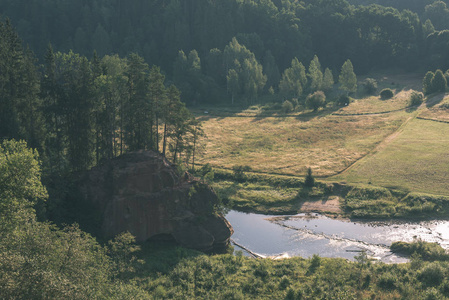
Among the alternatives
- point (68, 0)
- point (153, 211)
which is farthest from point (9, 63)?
point (68, 0)

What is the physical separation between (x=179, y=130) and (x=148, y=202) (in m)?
20.7

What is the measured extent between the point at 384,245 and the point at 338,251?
724cm

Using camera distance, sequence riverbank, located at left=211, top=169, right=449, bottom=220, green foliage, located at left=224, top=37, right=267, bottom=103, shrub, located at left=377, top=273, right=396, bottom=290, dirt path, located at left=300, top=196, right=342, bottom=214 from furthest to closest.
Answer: green foliage, located at left=224, top=37, right=267, bottom=103, dirt path, located at left=300, top=196, right=342, bottom=214, riverbank, located at left=211, top=169, right=449, bottom=220, shrub, located at left=377, top=273, right=396, bottom=290

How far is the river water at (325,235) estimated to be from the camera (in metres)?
66.2

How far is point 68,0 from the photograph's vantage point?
19638 centimetres

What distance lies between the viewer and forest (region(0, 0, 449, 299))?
127 ft

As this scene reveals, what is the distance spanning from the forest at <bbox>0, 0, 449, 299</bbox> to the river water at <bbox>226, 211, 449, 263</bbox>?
3276 millimetres

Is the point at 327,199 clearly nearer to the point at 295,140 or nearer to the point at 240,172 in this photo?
the point at 240,172

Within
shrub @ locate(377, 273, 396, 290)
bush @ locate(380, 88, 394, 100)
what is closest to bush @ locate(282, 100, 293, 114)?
bush @ locate(380, 88, 394, 100)

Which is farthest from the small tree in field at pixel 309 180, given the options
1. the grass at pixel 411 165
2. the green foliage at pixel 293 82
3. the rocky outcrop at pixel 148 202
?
the green foliage at pixel 293 82

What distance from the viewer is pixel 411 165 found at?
93.5 meters

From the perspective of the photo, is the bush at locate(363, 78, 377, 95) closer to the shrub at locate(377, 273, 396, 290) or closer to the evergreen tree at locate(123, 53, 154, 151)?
the evergreen tree at locate(123, 53, 154, 151)

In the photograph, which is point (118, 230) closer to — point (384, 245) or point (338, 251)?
point (338, 251)

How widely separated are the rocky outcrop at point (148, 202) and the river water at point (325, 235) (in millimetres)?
8153
